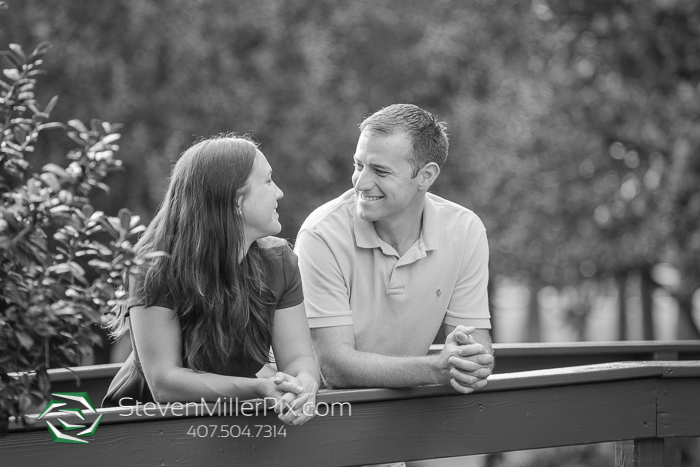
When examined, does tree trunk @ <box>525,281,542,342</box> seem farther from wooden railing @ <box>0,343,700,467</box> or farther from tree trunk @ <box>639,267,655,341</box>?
wooden railing @ <box>0,343,700,467</box>

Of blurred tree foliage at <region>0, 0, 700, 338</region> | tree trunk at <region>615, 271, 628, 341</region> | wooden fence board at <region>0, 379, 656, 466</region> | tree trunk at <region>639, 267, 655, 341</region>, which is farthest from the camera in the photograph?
tree trunk at <region>615, 271, 628, 341</region>

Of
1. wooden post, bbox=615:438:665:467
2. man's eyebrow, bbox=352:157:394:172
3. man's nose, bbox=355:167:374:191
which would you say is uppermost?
man's eyebrow, bbox=352:157:394:172

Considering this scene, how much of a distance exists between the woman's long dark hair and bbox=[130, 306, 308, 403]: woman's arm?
39 millimetres

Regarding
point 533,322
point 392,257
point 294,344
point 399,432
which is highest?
point 392,257

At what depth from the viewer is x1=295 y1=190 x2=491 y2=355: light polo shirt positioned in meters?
3.24

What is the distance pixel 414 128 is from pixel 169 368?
1.35m

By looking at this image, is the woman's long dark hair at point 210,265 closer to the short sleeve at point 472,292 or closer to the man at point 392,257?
the man at point 392,257

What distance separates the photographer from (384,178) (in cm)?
331

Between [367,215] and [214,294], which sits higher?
[367,215]

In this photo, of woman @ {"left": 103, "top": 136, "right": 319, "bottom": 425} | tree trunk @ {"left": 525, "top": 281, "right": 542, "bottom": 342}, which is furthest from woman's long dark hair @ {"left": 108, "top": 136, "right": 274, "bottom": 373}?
tree trunk @ {"left": 525, "top": 281, "right": 542, "bottom": 342}

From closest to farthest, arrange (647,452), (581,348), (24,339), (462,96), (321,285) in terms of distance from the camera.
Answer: (24,339) < (647,452) < (321,285) < (581,348) < (462,96)

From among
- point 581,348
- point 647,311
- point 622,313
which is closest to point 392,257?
point 581,348

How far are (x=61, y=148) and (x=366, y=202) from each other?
5802 millimetres

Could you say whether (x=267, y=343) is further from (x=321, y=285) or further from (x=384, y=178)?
(x=384, y=178)
